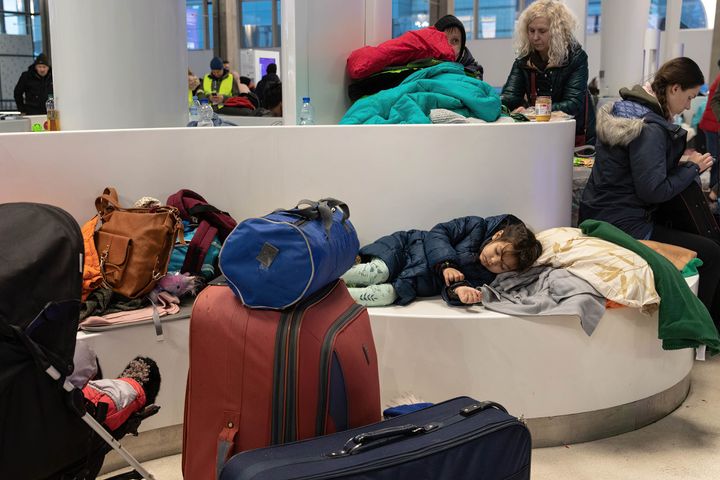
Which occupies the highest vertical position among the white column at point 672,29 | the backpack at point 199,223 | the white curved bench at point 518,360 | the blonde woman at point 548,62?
the white column at point 672,29

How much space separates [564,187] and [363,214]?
41.7 inches

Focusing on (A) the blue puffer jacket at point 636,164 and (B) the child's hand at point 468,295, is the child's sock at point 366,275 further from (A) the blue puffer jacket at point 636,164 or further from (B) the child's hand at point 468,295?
(A) the blue puffer jacket at point 636,164

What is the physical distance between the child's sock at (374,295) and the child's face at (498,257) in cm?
41

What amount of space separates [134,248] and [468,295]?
1315 mm

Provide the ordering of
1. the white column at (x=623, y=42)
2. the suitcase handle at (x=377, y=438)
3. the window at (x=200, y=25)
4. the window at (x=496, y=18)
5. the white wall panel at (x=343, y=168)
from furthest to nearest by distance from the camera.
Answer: the window at (x=200, y=25) < the window at (x=496, y=18) < the white column at (x=623, y=42) < the white wall panel at (x=343, y=168) < the suitcase handle at (x=377, y=438)

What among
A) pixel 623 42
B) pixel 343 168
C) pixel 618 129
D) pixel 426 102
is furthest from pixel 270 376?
pixel 623 42

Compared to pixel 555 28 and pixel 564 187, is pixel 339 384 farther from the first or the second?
pixel 555 28

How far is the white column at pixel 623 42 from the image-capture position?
1079 cm

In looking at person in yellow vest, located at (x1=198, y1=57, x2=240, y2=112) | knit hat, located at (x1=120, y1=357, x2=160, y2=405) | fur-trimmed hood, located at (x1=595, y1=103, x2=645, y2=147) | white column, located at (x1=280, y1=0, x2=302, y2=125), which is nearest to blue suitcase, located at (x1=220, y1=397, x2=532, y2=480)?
knit hat, located at (x1=120, y1=357, x2=160, y2=405)

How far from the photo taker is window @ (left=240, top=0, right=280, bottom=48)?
19.2 meters

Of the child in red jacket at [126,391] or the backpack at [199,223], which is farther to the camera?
the backpack at [199,223]

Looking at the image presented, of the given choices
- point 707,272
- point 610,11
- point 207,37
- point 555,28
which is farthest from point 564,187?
point 207,37

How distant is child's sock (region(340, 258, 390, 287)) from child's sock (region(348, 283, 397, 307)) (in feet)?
0.15

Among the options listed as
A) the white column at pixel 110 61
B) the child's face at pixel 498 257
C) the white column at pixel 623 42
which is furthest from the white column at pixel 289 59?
the white column at pixel 623 42
